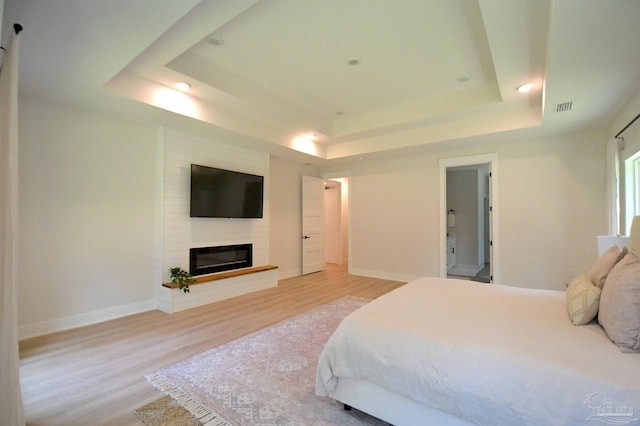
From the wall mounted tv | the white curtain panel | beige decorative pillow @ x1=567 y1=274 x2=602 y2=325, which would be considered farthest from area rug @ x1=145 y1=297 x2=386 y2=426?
the white curtain panel

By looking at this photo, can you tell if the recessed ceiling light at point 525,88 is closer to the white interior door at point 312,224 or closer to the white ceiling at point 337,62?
the white ceiling at point 337,62

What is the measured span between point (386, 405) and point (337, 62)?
323 cm

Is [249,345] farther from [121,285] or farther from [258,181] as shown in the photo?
[258,181]

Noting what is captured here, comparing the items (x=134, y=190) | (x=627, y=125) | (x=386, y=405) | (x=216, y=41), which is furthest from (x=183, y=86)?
(x=627, y=125)

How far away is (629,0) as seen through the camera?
5.49 ft

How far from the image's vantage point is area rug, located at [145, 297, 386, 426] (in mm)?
1906

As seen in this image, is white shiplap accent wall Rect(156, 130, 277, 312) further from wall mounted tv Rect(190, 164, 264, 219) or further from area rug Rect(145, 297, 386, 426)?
area rug Rect(145, 297, 386, 426)

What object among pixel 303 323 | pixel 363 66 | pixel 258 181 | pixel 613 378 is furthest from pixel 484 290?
pixel 258 181

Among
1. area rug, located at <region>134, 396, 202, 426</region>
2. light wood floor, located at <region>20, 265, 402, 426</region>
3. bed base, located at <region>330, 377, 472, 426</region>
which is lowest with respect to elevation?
light wood floor, located at <region>20, 265, 402, 426</region>

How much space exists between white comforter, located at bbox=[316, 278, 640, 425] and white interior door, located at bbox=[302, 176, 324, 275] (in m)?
4.58

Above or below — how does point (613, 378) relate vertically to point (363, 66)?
below

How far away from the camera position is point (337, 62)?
3.29m

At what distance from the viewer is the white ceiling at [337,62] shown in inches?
81.0

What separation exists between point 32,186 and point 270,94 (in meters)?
2.97
